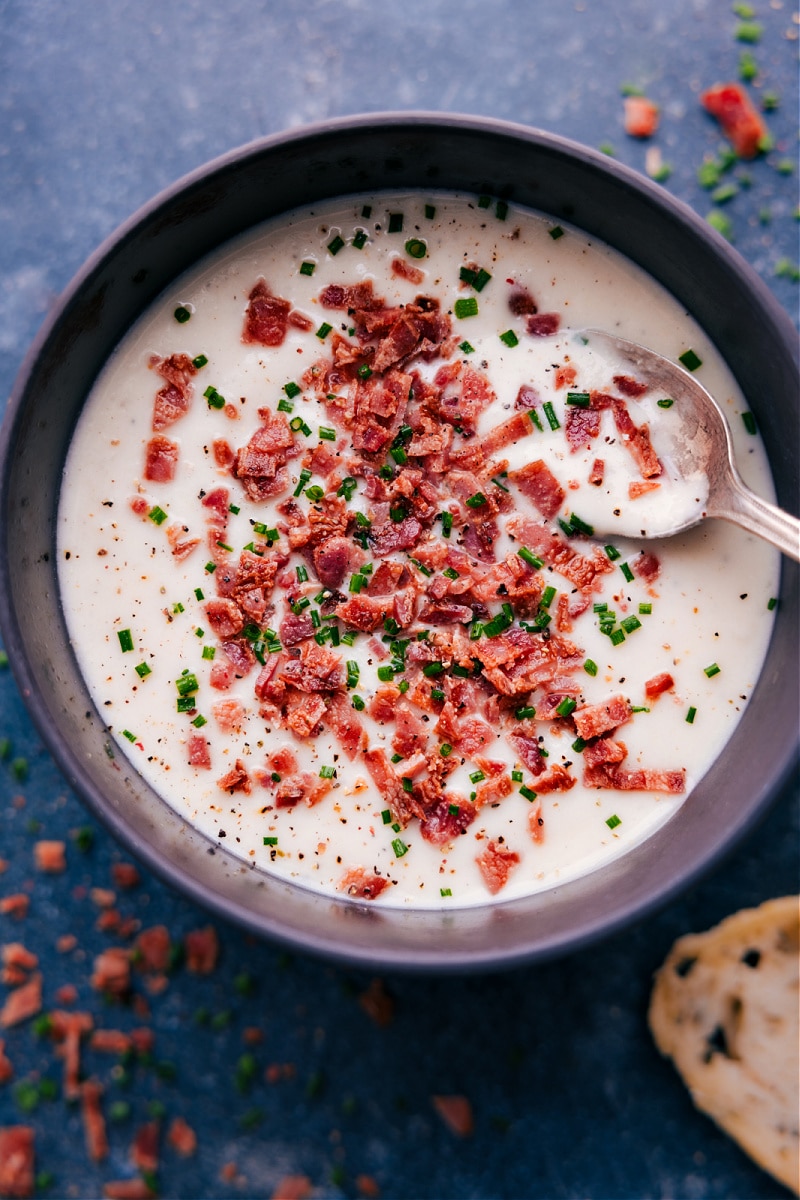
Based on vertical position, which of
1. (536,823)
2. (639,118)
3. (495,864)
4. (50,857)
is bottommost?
(50,857)

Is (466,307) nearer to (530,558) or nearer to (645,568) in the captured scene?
(530,558)

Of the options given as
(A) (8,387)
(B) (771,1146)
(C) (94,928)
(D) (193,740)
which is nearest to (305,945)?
(D) (193,740)

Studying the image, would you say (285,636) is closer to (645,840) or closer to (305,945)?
(305,945)

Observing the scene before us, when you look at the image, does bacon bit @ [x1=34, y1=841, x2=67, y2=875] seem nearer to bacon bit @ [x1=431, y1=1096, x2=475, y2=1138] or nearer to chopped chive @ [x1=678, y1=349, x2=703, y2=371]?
bacon bit @ [x1=431, y1=1096, x2=475, y2=1138]

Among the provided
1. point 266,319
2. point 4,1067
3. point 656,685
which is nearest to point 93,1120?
point 4,1067

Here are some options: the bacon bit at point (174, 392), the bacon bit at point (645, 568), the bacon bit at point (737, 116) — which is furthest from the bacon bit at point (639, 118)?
the bacon bit at point (174, 392)

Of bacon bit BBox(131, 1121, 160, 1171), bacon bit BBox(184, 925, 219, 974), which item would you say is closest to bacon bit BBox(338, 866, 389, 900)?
bacon bit BBox(184, 925, 219, 974)
